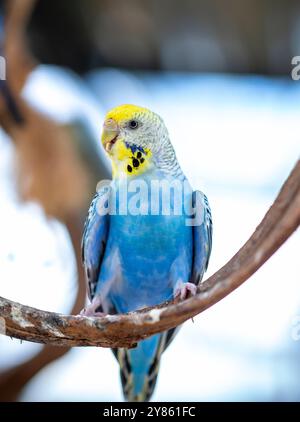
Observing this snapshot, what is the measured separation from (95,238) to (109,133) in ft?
0.95

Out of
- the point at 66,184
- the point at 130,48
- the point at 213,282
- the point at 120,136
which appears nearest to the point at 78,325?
the point at 213,282

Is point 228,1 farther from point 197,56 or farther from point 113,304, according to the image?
point 113,304

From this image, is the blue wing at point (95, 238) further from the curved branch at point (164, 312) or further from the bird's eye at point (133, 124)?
the curved branch at point (164, 312)

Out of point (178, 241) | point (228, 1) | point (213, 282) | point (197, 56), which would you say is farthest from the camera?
point (197, 56)

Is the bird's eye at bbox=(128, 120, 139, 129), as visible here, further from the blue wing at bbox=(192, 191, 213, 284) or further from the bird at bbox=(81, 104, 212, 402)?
the blue wing at bbox=(192, 191, 213, 284)

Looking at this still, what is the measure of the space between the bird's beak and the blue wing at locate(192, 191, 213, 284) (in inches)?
10.4

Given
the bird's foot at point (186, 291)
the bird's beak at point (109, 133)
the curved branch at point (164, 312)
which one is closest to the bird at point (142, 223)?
the bird's beak at point (109, 133)

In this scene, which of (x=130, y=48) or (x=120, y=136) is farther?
(x=130, y=48)

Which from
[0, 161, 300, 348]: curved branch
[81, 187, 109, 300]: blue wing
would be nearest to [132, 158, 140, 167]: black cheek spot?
[81, 187, 109, 300]: blue wing

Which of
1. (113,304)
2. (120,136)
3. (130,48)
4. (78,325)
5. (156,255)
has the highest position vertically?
(130,48)

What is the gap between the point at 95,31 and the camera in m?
2.43

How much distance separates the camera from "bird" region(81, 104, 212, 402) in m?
1.54

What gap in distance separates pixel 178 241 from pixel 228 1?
124 cm

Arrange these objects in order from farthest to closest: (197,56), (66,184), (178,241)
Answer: (197,56)
(66,184)
(178,241)
